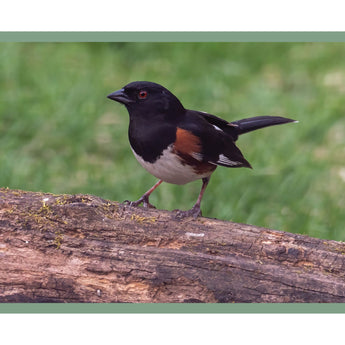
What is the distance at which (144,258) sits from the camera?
143 inches

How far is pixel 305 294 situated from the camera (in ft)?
11.6

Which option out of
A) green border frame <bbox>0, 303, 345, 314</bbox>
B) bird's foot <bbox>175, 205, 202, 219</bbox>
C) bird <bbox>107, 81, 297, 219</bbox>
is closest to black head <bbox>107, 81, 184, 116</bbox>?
bird <bbox>107, 81, 297, 219</bbox>

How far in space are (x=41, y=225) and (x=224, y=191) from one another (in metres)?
2.56

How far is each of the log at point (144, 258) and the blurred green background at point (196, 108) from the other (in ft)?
5.06

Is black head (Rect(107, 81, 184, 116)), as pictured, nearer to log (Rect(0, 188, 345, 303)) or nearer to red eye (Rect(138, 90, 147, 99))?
red eye (Rect(138, 90, 147, 99))

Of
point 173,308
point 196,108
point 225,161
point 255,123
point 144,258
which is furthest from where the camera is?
→ point 196,108

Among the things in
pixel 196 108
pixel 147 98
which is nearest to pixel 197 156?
pixel 147 98

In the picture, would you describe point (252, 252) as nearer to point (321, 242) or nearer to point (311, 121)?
point (321, 242)

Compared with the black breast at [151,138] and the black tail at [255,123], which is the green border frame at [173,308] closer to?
the black breast at [151,138]

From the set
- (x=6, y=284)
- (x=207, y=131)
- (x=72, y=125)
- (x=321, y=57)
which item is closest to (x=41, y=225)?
(x=6, y=284)

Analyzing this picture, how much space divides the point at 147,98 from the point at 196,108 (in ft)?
10.4

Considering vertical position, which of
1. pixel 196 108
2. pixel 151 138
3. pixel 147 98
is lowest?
pixel 196 108

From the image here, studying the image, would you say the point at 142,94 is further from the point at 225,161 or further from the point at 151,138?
the point at 225,161

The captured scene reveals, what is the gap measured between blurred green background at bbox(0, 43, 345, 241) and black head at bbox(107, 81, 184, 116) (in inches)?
55.3
